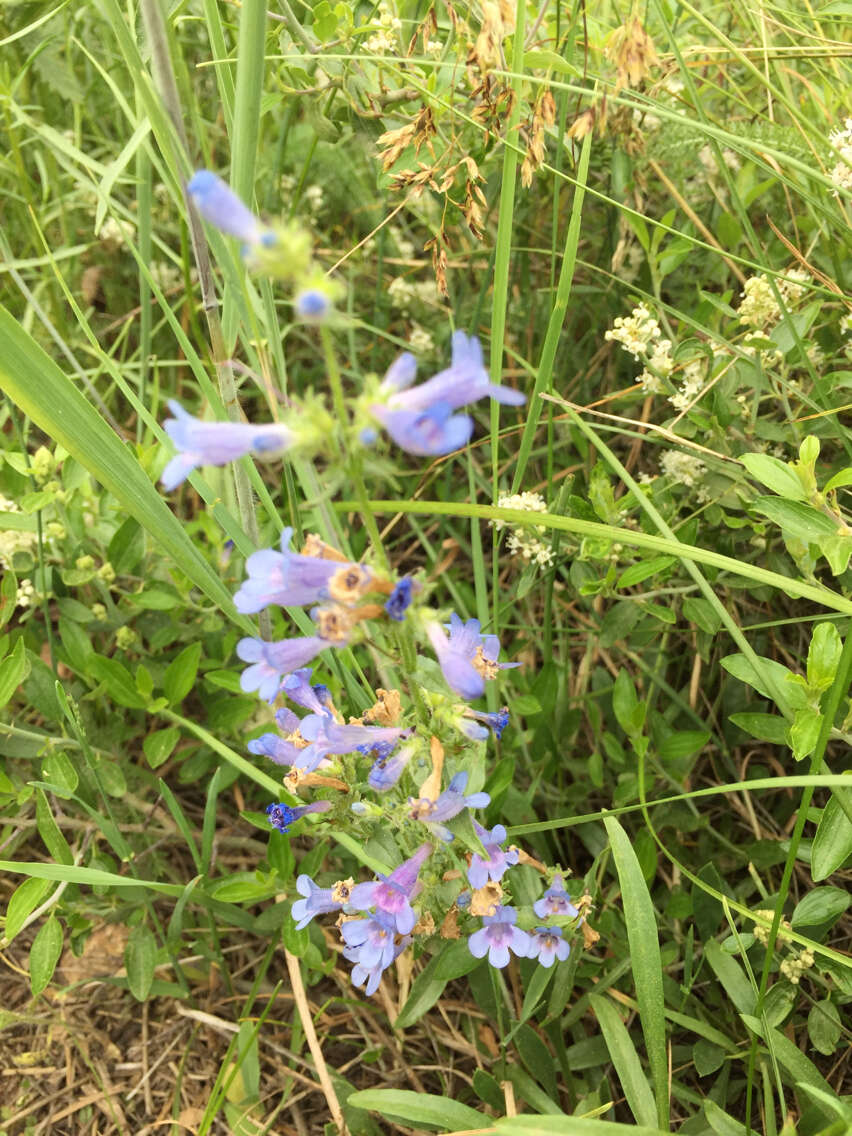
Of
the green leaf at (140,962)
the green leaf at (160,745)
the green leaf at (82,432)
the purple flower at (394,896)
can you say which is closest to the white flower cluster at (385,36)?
the green leaf at (82,432)

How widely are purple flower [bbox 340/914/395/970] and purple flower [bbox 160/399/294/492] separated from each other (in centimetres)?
70

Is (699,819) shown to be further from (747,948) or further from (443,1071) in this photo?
(443,1071)

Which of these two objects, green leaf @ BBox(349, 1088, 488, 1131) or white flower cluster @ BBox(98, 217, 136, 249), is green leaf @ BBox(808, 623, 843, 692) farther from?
white flower cluster @ BBox(98, 217, 136, 249)

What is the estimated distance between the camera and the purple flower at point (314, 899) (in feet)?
4.74

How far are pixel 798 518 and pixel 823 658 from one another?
0.72 ft

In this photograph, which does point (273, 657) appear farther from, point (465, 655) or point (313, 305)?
point (313, 305)

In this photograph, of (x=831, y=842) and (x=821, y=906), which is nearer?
(x=831, y=842)

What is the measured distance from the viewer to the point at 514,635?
2270 millimetres

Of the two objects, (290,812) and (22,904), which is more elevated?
(290,812)

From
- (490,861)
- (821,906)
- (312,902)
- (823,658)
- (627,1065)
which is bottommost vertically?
(627,1065)

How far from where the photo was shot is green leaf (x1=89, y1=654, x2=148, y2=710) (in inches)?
73.4

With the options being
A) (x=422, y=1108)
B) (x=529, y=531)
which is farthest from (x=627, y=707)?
(x=422, y=1108)

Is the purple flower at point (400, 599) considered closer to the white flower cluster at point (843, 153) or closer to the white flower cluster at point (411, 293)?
the white flower cluster at point (843, 153)

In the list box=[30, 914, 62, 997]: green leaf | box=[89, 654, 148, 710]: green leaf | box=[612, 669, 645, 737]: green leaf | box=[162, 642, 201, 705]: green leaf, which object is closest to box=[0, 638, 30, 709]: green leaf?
box=[89, 654, 148, 710]: green leaf
